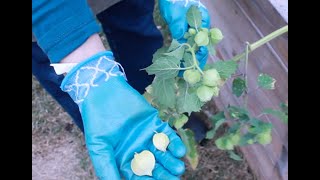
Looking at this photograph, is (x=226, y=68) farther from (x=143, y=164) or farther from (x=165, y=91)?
(x=143, y=164)

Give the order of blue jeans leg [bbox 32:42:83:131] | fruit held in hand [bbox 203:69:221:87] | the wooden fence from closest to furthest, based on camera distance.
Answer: fruit held in hand [bbox 203:69:221:87] < the wooden fence < blue jeans leg [bbox 32:42:83:131]

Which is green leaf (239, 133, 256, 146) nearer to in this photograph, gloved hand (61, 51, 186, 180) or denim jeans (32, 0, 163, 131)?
gloved hand (61, 51, 186, 180)

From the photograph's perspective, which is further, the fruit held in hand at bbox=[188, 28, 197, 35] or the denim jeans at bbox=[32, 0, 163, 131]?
the denim jeans at bbox=[32, 0, 163, 131]

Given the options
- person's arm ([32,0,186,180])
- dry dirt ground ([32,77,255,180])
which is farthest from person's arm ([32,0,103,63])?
dry dirt ground ([32,77,255,180])

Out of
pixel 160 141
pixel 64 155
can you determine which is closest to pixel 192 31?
pixel 160 141
